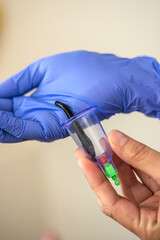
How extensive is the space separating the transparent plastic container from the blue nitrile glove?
0.41 metres

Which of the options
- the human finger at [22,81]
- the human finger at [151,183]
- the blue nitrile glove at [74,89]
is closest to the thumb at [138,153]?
the human finger at [151,183]

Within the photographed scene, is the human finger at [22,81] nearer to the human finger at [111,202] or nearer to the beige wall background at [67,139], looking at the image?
the beige wall background at [67,139]

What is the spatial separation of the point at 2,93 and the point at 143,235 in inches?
34.2

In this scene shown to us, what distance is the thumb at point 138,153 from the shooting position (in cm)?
54

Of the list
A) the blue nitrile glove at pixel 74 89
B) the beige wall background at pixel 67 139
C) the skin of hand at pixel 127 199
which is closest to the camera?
the skin of hand at pixel 127 199

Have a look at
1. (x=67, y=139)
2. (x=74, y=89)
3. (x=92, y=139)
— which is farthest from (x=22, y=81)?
(x=92, y=139)

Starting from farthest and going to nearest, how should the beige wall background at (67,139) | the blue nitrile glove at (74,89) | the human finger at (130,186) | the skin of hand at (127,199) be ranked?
the beige wall background at (67,139) → the blue nitrile glove at (74,89) → the human finger at (130,186) → the skin of hand at (127,199)

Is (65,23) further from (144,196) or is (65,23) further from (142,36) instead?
(144,196)

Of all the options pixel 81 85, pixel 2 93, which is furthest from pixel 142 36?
pixel 2 93

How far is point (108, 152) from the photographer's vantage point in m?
0.62

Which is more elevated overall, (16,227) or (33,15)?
(33,15)

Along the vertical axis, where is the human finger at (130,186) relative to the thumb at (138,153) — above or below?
below

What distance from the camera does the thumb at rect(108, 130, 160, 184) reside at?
538 mm

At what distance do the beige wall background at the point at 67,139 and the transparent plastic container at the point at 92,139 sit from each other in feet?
2.19
